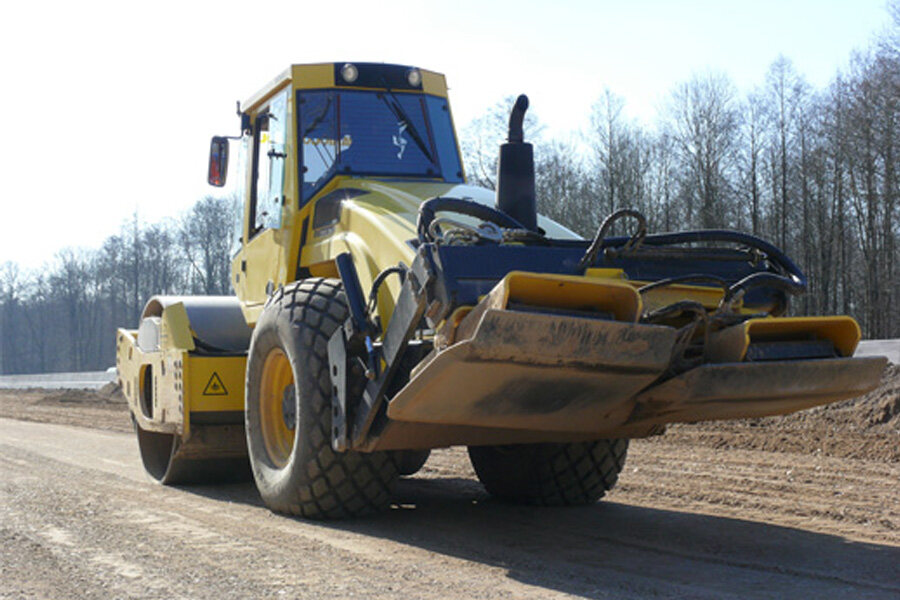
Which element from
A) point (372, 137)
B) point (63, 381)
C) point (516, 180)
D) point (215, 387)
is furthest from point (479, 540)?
point (63, 381)

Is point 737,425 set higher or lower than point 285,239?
lower

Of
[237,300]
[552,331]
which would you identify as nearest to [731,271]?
[552,331]

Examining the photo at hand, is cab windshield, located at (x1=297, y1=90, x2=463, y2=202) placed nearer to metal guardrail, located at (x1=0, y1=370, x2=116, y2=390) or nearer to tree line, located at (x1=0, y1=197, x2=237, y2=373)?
metal guardrail, located at (x1=0, y1=370, x2=116, y2=390)

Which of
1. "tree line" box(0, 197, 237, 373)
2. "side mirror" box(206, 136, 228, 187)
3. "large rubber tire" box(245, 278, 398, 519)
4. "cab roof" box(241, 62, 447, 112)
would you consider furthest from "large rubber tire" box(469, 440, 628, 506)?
"tree line" box(0, 197, 237, 373)

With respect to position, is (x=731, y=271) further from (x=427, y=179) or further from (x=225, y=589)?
(x=225, y=589)

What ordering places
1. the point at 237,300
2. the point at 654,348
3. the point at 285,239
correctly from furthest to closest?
the point at 237,300 < the point at 285,239 < the point at 654,348

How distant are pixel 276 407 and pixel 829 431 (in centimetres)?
665

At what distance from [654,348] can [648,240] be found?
0.95 meters

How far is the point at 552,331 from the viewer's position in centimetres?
441

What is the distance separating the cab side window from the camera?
288 inches

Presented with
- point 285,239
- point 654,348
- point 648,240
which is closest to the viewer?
point 654,348

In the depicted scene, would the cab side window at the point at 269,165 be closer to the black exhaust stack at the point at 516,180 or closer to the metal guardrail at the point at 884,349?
the black exhaust stack at the point at 516,180

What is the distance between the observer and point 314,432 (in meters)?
5.81

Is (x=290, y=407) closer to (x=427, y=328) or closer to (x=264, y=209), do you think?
(x=427, y=328)
